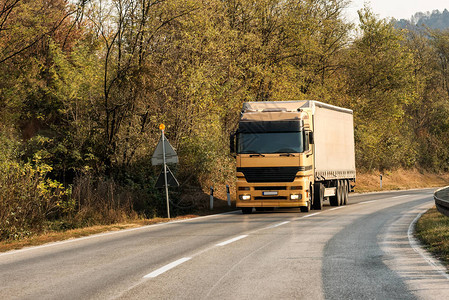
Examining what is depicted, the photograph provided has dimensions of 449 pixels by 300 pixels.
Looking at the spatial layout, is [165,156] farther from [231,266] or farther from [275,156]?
[231,266]

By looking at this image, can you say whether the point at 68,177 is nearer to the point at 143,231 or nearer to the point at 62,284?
the point at 143,231

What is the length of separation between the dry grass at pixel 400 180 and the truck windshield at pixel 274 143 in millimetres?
22363

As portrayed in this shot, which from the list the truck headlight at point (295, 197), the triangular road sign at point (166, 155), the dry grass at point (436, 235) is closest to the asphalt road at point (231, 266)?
the dry grass at point (436, 235)

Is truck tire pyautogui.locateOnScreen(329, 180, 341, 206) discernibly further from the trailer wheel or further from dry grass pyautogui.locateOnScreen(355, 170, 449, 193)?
dry grass pyautogui.locateOnScreen(355, 170, 449, 193)

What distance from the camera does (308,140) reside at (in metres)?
20.1

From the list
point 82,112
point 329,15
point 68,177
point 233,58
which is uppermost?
point 329,15

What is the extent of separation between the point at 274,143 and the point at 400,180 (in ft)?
113

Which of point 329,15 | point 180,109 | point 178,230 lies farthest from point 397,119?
point 178,230

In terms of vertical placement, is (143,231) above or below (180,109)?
below

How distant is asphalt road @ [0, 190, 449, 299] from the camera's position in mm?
6930

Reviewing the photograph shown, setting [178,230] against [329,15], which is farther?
[329,15]

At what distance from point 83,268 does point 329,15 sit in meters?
36.4

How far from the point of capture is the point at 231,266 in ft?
29.0

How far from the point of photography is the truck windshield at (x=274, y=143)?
1975cm
